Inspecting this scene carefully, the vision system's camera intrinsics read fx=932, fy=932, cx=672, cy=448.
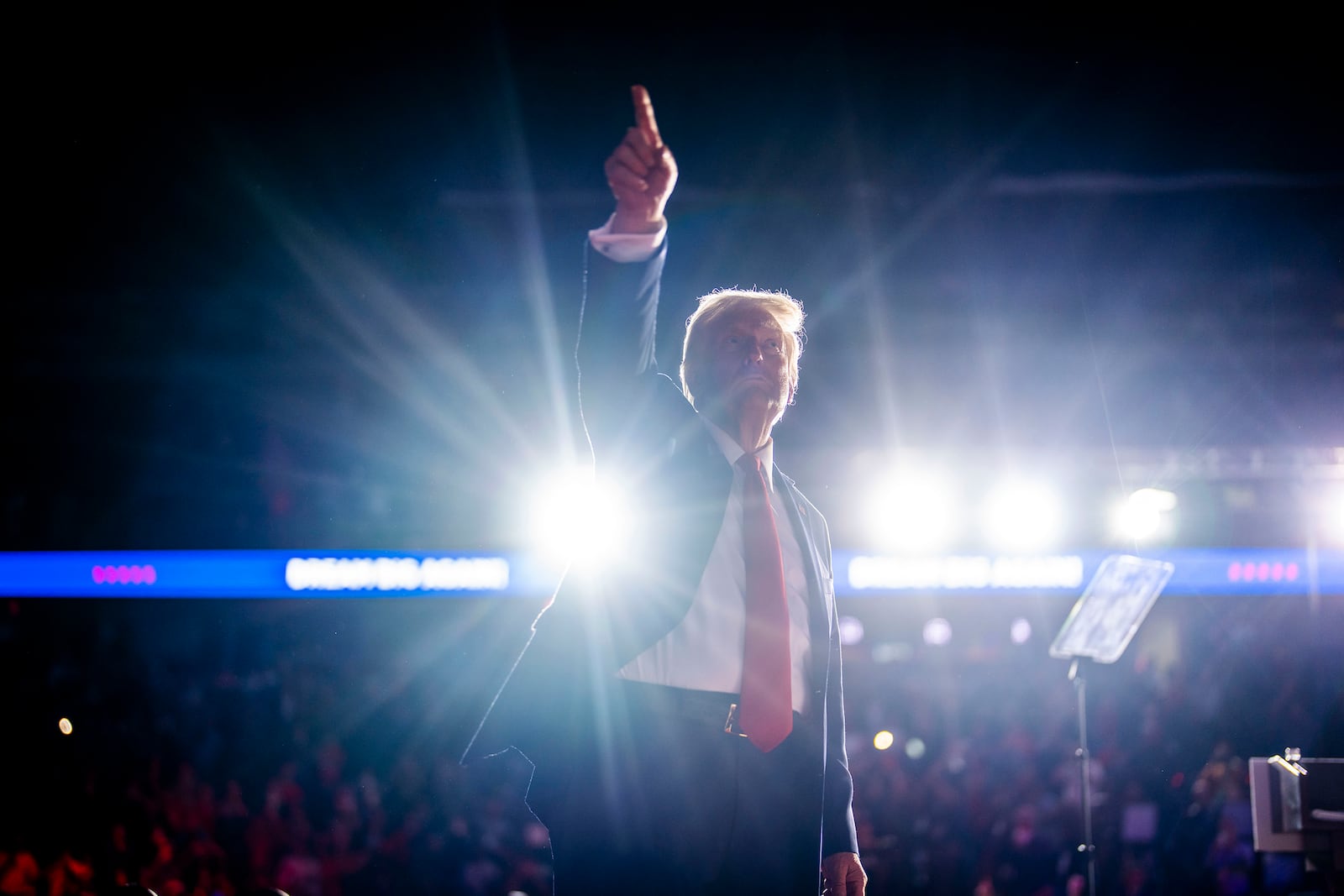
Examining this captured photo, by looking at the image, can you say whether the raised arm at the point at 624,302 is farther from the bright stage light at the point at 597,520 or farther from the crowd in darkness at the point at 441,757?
the crowd in darkness at the point at 441,757

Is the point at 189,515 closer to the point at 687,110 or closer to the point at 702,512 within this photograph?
the point at 687,110

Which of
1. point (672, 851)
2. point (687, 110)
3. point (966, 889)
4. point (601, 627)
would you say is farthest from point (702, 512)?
point (966, 889)

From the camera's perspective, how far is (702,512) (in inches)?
55.7

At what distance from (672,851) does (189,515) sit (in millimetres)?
7360

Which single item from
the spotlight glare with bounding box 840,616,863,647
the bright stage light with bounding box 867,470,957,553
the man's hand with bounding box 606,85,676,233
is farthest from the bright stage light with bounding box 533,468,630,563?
the spotlight glare with bounding box 840,616,863,647

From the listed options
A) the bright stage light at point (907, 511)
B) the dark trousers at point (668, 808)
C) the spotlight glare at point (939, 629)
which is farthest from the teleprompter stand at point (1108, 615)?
the spotlight glare at point (939, 629)

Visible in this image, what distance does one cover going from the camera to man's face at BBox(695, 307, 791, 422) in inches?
60.1

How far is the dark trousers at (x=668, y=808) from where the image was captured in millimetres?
1281

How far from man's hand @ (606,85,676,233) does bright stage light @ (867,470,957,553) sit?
5.92 m

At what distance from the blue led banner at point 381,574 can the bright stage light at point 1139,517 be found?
223 mm

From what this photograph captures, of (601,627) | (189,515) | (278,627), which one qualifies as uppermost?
(189,515)

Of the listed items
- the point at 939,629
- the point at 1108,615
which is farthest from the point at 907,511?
the point at 939,629

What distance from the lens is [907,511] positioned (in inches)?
275

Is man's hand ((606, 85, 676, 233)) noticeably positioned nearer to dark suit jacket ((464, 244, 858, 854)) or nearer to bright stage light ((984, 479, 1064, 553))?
dark suit jacket ((464, 244, 858, 854))
